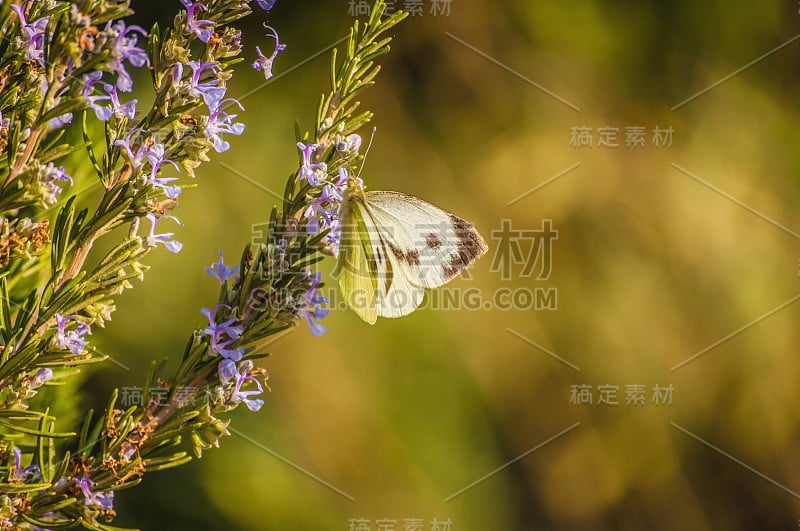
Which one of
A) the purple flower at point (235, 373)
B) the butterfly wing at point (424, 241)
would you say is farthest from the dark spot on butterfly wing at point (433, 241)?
the purple flower at point (235, 373)

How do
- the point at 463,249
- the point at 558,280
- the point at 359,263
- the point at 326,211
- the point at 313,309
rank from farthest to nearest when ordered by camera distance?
the point at 558,280 → the point at 463,249 → the point at 359,263 → the point at 326,211 → the point at 313,309

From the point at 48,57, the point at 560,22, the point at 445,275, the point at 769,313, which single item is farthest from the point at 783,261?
the point at 48,57

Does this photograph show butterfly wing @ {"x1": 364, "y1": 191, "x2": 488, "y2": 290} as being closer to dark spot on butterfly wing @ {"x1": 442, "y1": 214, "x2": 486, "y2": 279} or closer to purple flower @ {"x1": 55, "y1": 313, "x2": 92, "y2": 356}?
dark spot on butterfly wing @ {"x1": 442, "y1": 214, "x2": 486, "y2": 279}

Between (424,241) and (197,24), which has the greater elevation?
(197,24)

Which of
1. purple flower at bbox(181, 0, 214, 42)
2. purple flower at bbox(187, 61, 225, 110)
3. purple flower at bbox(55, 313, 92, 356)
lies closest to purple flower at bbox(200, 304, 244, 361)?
purple flower at bbox(55, 313, 92, 356)

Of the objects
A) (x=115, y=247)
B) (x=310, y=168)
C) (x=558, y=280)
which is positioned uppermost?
(x=310, y=168)

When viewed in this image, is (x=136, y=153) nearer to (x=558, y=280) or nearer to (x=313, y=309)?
(x=313, y=309)

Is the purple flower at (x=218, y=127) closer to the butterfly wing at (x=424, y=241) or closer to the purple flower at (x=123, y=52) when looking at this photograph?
the purple flower at (x=123, y=52)

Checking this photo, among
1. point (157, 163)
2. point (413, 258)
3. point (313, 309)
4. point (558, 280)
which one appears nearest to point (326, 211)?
point (313, 309)
